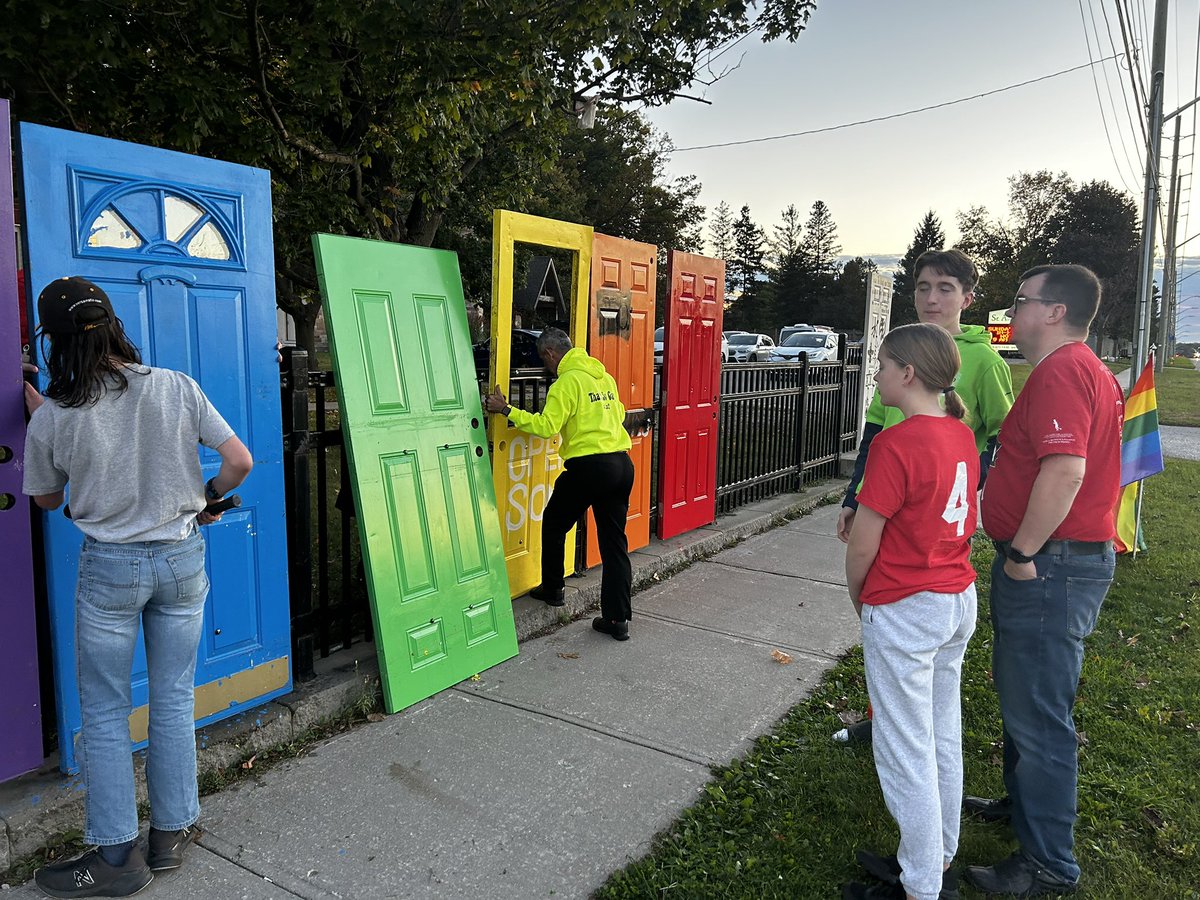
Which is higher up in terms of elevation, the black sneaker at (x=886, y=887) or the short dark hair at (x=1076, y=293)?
the short dark hair at (x=1076, y=293)

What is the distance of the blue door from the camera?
2781 mm

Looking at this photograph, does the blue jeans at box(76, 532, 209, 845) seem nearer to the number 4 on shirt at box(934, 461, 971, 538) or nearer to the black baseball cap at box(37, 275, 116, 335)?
the black baseball cap at box(37, 275, 116, 335)

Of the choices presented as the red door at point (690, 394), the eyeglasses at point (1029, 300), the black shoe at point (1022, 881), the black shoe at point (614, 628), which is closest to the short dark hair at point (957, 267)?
the eyeglasses at point (1029, 300)

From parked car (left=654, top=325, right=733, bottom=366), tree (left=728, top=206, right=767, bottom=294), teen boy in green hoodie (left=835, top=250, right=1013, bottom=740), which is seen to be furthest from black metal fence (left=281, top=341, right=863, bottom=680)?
tree (left=728, top=206, right=767, bottom=294)

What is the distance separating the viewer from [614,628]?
4.89 metres

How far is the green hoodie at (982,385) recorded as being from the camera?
3.35 m

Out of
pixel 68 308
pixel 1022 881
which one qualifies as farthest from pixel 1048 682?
pixel 68 308

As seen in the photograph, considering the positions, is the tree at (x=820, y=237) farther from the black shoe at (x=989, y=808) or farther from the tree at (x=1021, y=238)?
the black shoe at (x=989, y=808)

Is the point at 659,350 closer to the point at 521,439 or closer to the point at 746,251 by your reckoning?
the point at 521,439

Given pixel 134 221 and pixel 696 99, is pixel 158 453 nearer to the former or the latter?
pixel 134 221

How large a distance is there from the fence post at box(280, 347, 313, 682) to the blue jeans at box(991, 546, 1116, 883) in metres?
2.92

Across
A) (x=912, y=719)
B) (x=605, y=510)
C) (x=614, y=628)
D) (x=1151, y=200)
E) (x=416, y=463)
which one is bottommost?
(x=614, y=628)

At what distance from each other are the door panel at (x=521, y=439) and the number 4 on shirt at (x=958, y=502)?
289 centimetres

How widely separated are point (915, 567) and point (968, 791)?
1.54 metres
